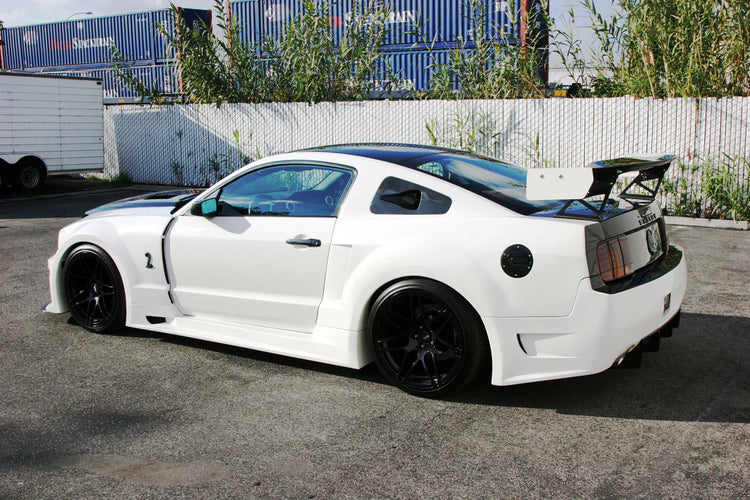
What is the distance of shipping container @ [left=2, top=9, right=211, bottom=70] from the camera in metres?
26.9

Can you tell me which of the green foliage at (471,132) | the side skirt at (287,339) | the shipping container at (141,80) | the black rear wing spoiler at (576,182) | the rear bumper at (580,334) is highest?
the shipping container at (141,80)

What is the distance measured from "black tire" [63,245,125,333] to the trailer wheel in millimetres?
12680

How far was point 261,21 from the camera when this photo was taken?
26.5 m

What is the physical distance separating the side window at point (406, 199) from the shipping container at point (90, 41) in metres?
22.7

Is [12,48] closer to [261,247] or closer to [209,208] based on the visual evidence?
[209,208]

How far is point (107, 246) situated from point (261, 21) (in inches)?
881

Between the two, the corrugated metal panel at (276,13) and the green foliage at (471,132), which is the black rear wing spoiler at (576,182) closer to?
the green foliage at (471,132)

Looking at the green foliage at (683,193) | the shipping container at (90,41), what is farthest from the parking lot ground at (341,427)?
the shipping container at (90,41)

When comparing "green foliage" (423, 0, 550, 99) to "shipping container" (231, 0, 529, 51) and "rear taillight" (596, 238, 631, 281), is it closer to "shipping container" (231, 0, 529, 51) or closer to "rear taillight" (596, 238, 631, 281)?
"shipping container" (231, 0, 529, 51)

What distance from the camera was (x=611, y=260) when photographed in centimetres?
403

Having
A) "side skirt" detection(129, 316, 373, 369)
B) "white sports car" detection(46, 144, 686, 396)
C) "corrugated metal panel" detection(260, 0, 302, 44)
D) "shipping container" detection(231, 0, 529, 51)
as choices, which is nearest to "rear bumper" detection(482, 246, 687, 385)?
"white sports car" detection(46, 144, 686, 396)

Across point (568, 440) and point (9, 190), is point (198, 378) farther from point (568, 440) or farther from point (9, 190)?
point (9, 190)

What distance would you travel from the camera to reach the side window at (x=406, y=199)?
14.5 feet

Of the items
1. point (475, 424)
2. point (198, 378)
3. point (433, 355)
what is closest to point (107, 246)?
point (198, 378)
